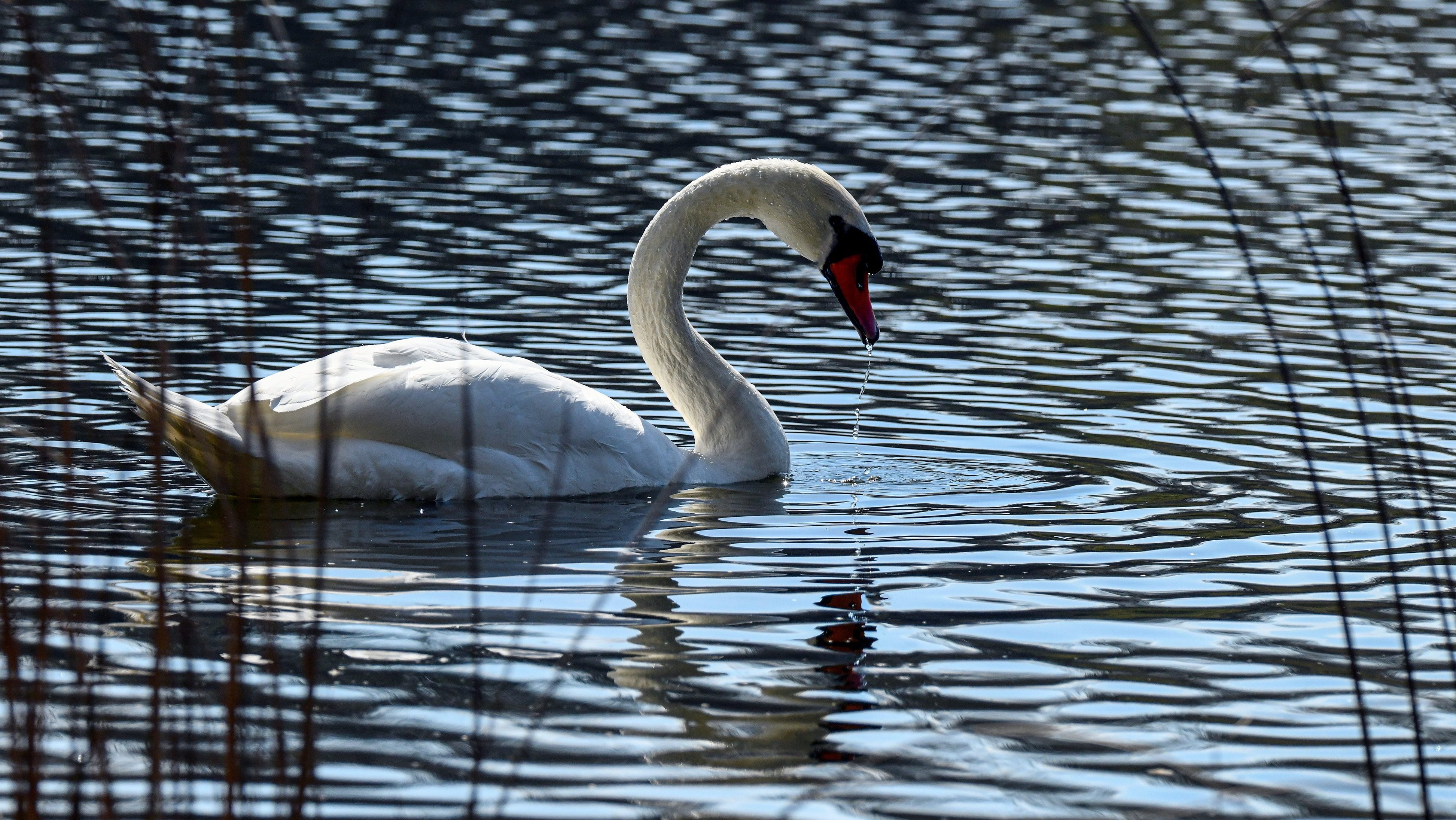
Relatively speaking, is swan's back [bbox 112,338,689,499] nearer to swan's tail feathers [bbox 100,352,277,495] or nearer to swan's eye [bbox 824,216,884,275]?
swan's tail feathers [bbox 100,352,277,495]

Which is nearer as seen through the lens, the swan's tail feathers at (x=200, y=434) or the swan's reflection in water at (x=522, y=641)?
the swan's reflection in water at (x=522, y=641)

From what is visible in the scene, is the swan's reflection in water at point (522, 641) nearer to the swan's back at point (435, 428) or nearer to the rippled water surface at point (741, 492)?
the rippled water surface at point (741, 492)

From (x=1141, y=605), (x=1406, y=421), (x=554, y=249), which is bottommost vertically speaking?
(x=554, y=249)

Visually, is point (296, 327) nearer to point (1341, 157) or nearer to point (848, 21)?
point (1341, 157)

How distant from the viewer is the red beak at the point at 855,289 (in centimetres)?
897

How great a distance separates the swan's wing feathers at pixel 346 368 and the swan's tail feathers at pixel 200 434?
0.18 meters

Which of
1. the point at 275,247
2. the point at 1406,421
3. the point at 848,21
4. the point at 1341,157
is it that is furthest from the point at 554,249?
the point at 848,21

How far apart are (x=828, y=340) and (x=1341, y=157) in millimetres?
9088

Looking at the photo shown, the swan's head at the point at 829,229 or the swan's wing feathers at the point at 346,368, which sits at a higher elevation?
the swan's head at the point at 829,229

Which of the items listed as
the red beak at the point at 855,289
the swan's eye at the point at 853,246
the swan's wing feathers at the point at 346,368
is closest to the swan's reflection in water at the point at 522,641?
the swan's wing feathers at the point at 346,368

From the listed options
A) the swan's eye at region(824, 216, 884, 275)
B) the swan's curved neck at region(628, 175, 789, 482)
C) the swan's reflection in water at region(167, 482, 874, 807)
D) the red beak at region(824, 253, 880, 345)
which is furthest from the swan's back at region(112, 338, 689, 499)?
the swan's eye at region(824, 216, 884, 275)

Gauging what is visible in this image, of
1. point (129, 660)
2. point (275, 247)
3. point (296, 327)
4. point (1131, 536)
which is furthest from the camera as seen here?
point (275, 247)

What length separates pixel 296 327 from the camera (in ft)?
37.4

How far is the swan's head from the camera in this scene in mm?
8945
